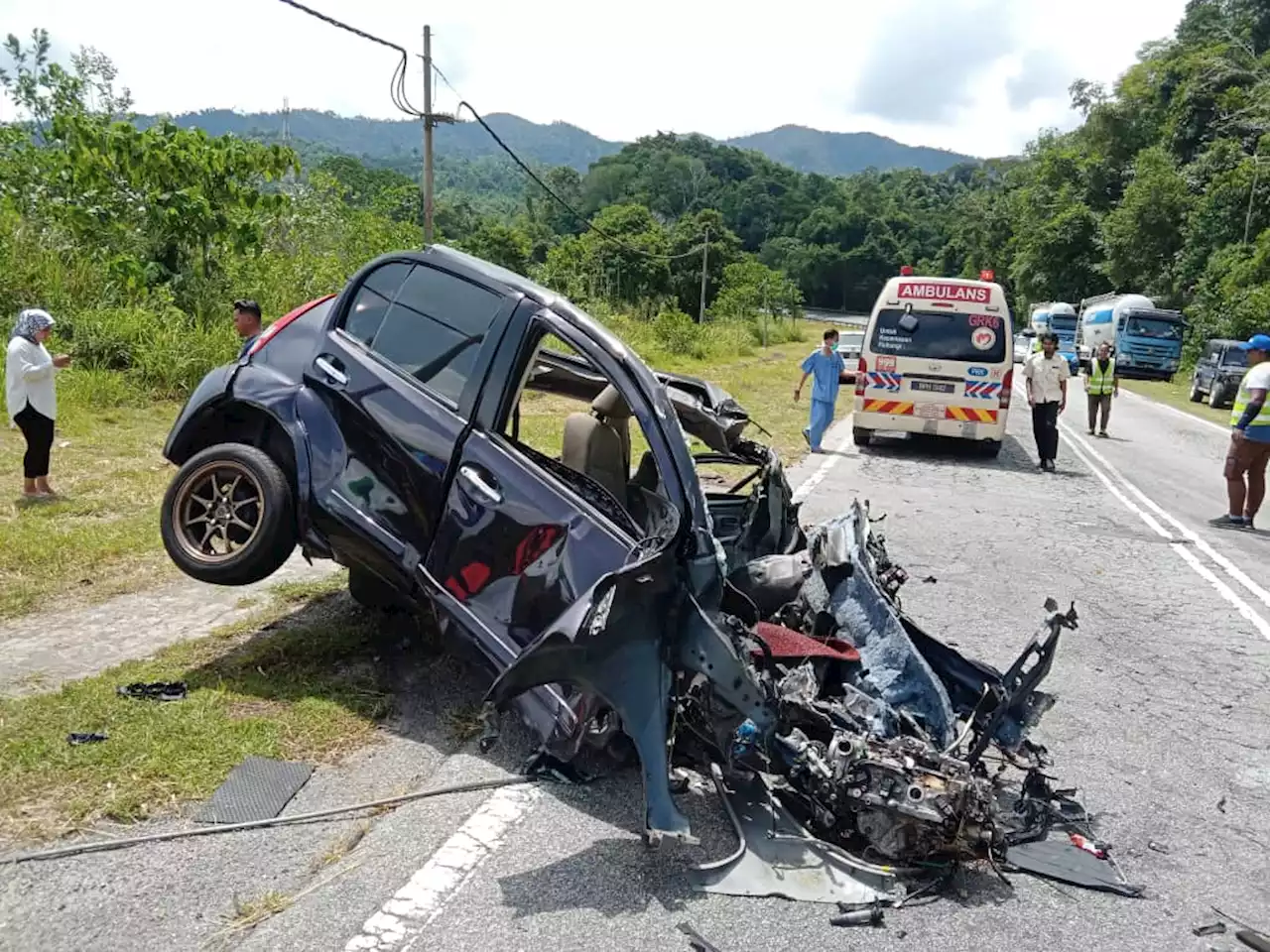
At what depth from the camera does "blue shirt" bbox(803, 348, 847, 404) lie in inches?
538

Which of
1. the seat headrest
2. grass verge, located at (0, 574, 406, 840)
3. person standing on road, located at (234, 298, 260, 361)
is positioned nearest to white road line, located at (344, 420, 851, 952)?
grass verge, located at (0, 574, 406, 840)

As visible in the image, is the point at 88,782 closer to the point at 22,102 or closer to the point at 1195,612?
the point at 1195,612

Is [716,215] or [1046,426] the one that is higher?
[716,215]

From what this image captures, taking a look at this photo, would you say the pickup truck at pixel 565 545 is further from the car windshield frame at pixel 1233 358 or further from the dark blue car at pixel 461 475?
the car windshield frame at pixel 1233 358

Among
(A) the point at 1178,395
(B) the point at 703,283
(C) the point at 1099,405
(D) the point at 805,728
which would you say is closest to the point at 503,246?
(B) the point at 703,283

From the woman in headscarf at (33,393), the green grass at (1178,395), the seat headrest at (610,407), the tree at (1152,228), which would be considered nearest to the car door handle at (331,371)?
the seat headrest at (610,407)

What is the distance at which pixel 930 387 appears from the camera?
1362 centimetres

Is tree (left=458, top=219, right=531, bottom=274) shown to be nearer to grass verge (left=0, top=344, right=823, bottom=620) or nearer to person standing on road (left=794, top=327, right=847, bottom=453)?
grass verge (left=0, top=344, right=823, bottom=620)

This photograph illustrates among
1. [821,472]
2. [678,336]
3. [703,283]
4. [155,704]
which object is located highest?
[703,283]

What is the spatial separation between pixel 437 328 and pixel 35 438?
526 centimetres

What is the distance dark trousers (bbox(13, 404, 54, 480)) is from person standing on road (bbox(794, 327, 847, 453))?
29.4 ft

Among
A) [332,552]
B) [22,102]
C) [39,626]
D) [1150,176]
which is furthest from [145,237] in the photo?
[1150,176]

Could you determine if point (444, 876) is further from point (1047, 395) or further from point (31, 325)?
point (1047, 395)

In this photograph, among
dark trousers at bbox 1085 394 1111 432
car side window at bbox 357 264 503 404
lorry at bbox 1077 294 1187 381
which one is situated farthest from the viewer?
lorry at bbox 1077 294 1187 381
